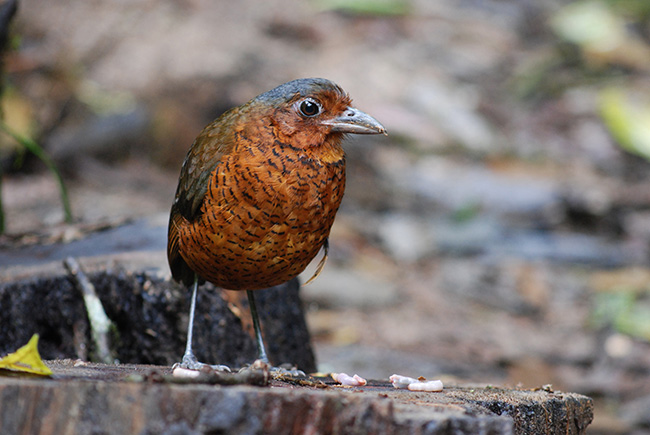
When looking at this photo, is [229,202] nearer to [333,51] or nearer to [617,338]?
[617,338]

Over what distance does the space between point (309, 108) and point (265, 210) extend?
51 cm

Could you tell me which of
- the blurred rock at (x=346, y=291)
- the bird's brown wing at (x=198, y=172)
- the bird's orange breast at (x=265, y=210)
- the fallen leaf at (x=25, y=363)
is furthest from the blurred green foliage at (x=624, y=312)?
the fallen leaf at (x=25, y=363)

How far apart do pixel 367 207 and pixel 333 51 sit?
4.19 metres

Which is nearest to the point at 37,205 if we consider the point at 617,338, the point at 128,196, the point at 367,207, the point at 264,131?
the point at 128,196

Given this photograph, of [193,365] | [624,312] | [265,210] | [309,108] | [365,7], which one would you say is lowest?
[193,365]

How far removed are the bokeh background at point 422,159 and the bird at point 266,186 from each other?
1.22m

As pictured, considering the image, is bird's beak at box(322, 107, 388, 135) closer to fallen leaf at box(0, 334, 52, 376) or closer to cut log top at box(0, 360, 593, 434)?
cut log top at box(0, 360, 593, 434)

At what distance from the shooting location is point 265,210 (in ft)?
9.50

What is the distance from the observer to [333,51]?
12.6 m

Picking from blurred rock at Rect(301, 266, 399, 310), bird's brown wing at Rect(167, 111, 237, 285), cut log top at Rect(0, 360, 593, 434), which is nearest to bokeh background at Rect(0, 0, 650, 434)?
blurred rock at Rect(301, 266, 399, 310)

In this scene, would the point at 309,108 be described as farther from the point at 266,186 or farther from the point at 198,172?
the point at 198,172

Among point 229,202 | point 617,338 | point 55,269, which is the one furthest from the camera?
point 617,338

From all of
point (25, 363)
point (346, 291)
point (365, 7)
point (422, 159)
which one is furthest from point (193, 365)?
point (365, 7)

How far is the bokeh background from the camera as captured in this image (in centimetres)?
670
